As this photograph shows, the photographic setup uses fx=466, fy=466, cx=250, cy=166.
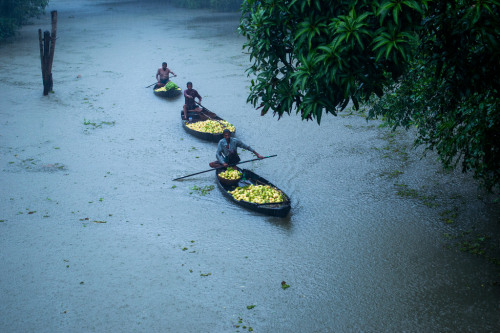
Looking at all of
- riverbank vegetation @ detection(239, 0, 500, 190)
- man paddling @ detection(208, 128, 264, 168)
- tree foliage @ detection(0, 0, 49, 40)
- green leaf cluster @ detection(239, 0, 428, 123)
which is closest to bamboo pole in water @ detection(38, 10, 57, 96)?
man paddling @ detection(208, 128, 264, 168)

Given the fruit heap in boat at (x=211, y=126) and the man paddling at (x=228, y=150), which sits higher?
the man paddling at (x=228, y=150)

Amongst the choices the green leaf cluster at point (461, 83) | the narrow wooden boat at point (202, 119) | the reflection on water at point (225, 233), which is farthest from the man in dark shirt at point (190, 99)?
the green leaf cluster at point (461, 83)

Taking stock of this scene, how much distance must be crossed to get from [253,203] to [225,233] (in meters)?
1.00

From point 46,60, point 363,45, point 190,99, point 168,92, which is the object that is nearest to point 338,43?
point 363,45

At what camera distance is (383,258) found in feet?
30.2

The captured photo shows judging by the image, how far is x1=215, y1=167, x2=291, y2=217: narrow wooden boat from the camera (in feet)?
34.5

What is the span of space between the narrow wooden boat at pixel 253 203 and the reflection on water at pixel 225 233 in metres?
0.20

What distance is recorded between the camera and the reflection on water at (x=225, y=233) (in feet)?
25.5

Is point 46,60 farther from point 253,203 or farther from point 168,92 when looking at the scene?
point 253,203

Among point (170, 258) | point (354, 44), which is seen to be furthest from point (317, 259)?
point (354, 44)

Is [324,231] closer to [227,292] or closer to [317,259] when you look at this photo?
[317,259]

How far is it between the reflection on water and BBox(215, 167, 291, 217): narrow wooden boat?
202 mm

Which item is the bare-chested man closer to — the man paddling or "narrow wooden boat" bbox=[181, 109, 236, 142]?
"narrow wooden boat" bbox=[181, 109, 236, 142]

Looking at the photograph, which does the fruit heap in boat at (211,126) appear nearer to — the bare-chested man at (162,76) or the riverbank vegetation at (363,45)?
the bare-chested man at (162,76)
